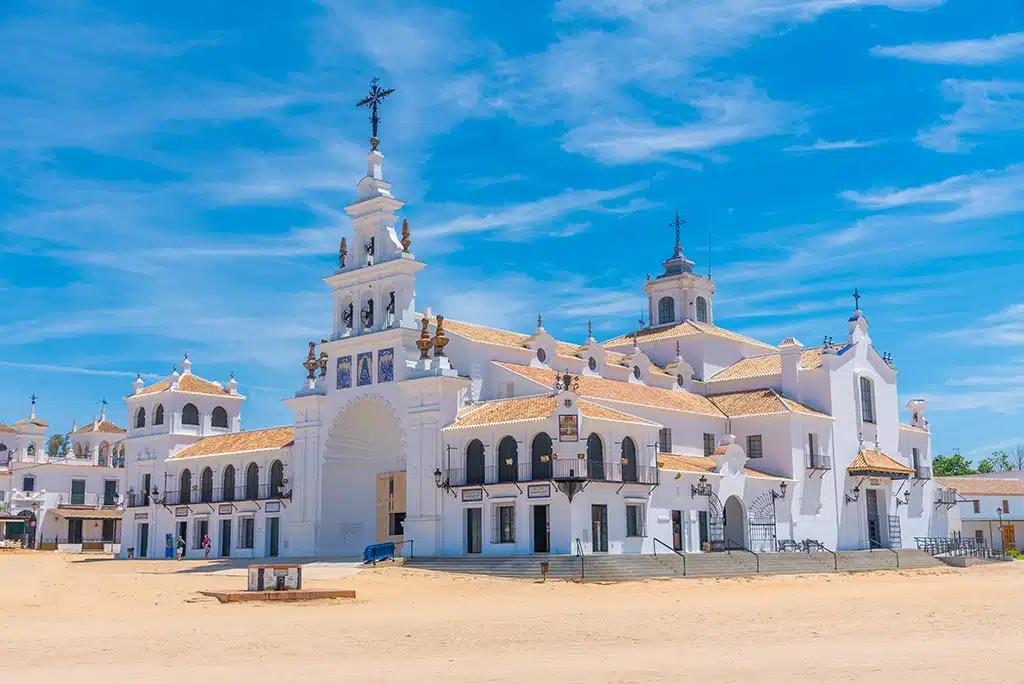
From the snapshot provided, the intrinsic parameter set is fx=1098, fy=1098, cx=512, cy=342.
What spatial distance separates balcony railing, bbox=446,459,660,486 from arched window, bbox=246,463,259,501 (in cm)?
1362

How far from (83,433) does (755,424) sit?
57.8 meters

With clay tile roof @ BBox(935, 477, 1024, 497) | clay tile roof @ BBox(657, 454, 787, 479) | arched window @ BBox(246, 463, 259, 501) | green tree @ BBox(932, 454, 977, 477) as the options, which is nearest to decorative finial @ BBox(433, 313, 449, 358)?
clay tile roof @ BBox(657, 454, 787, 479)

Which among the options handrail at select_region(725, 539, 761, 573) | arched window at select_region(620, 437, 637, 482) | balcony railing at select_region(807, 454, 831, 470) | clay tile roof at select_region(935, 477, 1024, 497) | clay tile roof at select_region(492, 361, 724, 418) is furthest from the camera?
clay tile roof at select_region(935, 477, 1024, 497)

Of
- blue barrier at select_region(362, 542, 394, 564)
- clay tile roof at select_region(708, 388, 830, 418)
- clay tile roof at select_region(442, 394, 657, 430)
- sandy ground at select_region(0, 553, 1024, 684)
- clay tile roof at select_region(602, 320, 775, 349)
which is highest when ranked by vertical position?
clay tile roof at select_region(602, 320, 775, 349)

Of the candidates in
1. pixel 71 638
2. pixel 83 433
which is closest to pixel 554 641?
pixel 71 638

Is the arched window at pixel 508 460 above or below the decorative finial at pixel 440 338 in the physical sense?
below

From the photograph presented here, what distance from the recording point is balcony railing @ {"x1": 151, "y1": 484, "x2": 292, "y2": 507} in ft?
164

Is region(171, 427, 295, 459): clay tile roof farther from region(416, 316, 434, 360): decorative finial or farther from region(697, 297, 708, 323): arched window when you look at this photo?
region(697, 297, 708, 323): arched window

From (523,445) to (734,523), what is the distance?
11739 mm

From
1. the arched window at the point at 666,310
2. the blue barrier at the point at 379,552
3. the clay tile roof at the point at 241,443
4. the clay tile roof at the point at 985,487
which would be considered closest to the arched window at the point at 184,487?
the clay tile roof at the point at 241,443

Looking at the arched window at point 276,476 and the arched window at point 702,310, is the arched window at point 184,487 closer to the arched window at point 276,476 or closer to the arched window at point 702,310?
the arched window at point 276,476

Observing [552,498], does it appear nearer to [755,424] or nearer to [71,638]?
[755,424]

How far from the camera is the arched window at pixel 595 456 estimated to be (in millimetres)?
39000

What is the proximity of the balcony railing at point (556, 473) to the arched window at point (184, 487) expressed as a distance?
19819 mm
